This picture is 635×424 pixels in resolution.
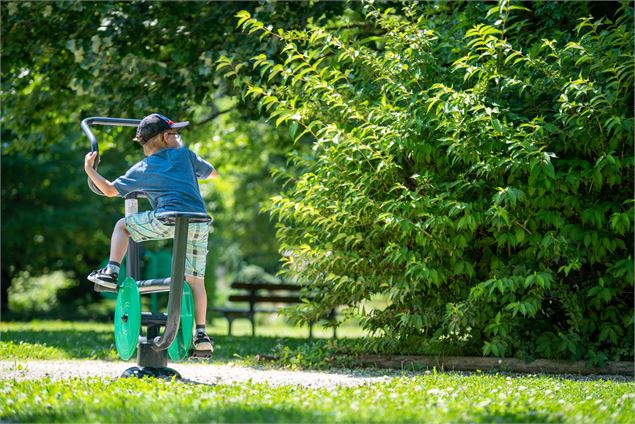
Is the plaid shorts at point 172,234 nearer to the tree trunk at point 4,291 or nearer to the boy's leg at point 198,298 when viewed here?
the boy's leg at point 198,298

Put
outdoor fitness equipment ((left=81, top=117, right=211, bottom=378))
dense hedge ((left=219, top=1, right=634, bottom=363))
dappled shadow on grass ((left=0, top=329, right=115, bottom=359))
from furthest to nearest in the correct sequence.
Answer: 1. dappled shadow on grass ((left=0, top=329, right=115, bottom=359))
2. dense hedge ((left=219, top=1, right=634, bottom=363))
3. outdoor fitness equipment ((left=81, top=117, right=211, bottom=378))

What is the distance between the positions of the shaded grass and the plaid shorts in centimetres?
95

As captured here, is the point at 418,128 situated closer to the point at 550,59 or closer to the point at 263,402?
the point at 550,59

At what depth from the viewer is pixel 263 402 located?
5.23 m

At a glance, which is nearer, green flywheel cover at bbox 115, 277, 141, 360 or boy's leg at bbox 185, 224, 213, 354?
green flywheel cover at bbox 115, 277, 141, 360

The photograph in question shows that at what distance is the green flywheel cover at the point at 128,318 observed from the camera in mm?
6501

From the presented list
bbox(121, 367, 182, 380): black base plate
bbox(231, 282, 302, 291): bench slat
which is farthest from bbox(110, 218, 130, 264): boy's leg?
bbox(231, 282, 302, 291): bench slat

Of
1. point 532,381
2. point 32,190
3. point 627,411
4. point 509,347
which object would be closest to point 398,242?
point 509,347

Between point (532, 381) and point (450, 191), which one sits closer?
point (532, 381)

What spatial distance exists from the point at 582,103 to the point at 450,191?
152cm

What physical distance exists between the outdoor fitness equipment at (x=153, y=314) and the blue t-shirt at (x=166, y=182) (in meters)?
0.17

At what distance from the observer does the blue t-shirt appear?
21.5 ft

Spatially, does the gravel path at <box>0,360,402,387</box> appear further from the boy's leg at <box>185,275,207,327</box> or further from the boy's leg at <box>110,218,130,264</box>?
the boy's leg at <box>110,218,130,264</box>

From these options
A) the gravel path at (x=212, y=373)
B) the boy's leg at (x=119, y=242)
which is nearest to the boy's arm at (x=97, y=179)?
the boy's leg at (x=119, y=242)
